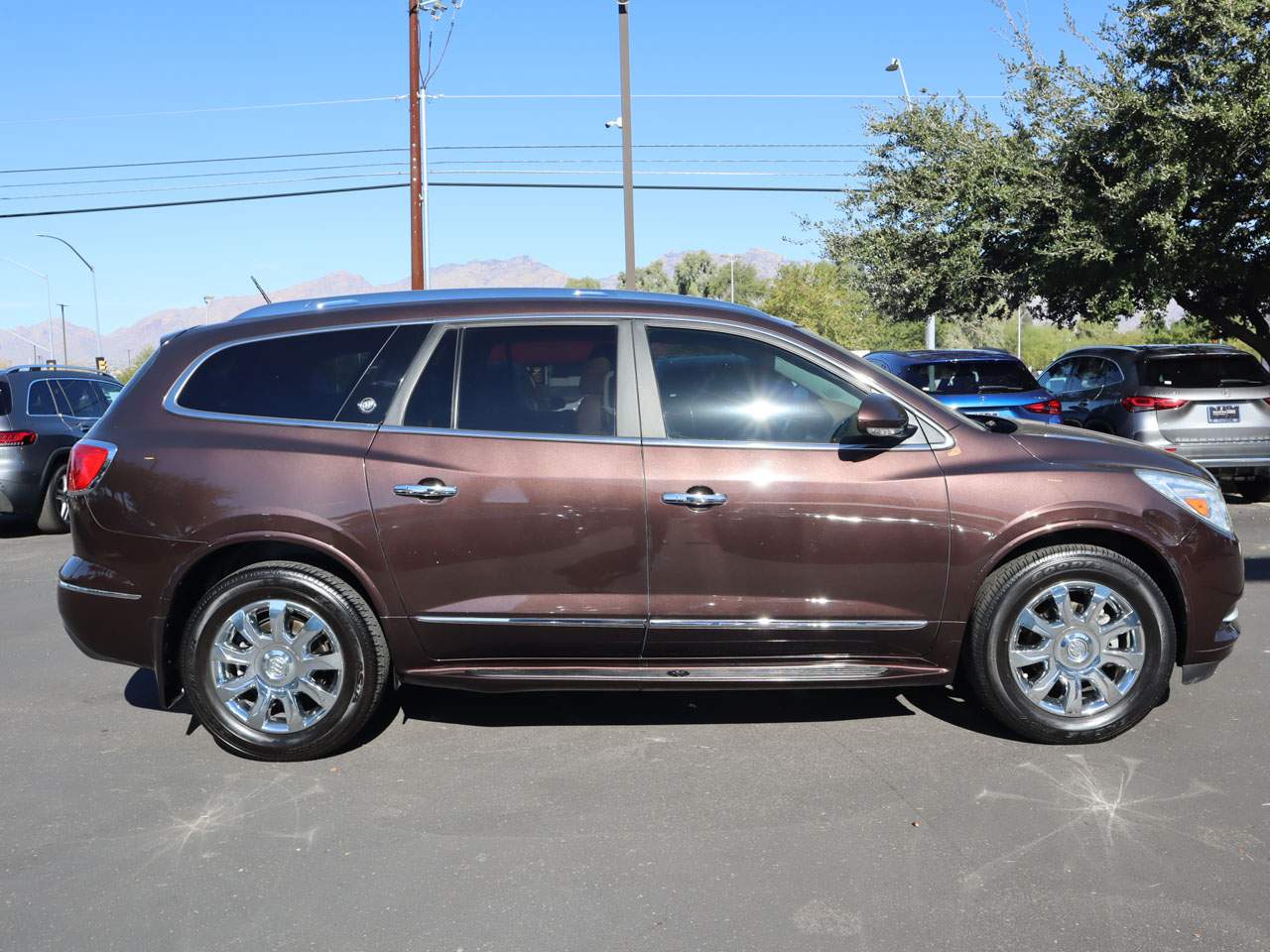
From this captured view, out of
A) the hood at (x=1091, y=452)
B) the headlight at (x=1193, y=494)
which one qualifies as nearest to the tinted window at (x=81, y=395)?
the hood at (x=1091, y=452)

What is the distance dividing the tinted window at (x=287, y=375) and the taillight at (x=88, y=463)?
36 centimetres

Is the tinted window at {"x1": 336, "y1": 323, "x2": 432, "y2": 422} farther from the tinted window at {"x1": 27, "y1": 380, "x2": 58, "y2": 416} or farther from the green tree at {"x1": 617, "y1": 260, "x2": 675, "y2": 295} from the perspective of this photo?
the green tree at {"x1": 617, "y1": 260, "x2": 675, "y2": 295}

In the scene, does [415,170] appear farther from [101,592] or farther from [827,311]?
[827,311]

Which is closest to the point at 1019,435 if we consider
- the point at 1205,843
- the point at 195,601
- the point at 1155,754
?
the point at 1155,754

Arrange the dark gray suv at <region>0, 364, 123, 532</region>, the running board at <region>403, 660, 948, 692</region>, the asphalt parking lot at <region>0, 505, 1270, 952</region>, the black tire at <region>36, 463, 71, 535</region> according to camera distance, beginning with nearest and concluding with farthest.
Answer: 1. the asphalt parking lot at <region>0, 505, 1270, 952</region>
2. the running board at <region>403, 660, 948, 692</region>
3. the dark gray suv at <region>0, 364, 123, 532</region>
4. the black tire at <region>36, 463, 71, 535</region>

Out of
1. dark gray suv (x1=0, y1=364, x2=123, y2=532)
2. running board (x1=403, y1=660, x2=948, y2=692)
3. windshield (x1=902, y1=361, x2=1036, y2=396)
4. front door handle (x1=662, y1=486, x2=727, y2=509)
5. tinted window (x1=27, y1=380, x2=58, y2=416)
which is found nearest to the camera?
front door handle (x1=662, y1=486, x2=727, y2=509)

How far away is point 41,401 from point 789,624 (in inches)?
366

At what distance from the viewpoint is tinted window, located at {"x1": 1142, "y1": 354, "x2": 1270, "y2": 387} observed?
11227mm

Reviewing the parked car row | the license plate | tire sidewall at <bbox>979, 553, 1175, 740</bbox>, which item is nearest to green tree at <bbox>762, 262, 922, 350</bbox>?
the parked car row

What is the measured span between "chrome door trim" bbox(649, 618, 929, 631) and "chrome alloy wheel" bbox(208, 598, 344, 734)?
132 cm

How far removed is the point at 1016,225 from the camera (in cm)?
1625

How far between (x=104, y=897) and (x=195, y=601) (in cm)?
146

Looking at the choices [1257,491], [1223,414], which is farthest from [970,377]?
[1257,491]

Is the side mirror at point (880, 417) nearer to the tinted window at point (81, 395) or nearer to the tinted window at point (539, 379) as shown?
A: the tinted window at point (539, 379)
